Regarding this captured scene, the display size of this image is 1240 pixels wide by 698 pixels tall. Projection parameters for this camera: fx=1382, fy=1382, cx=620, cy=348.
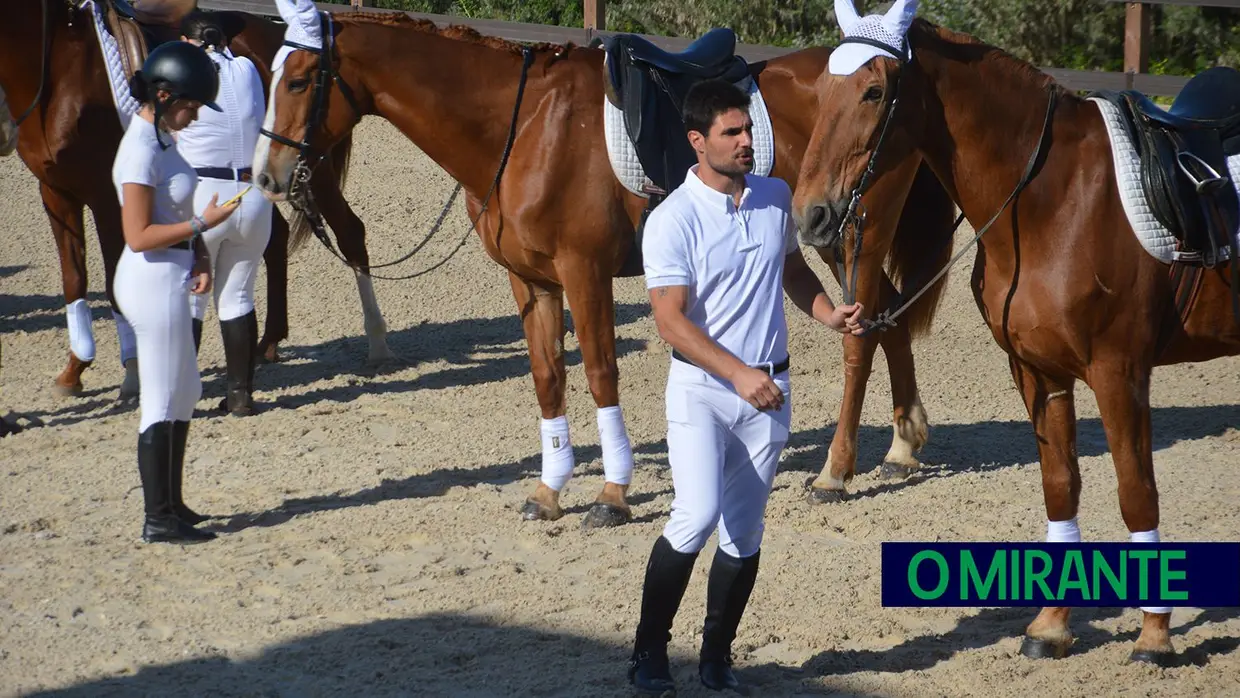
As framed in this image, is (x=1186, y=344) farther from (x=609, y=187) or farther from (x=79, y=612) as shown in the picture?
(x=79, y=612)

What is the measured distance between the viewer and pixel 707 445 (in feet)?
13.1

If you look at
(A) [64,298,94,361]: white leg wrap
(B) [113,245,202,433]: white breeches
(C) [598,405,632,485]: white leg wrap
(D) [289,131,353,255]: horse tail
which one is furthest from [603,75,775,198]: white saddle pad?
(A) [64,298,94,361]: white leg wrap

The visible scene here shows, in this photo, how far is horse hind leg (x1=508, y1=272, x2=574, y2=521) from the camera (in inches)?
244

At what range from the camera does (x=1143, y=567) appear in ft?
15.1

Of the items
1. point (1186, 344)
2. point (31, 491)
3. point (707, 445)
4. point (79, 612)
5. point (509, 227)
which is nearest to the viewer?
point (707, 445)

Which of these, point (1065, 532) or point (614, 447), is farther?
point (614, 447)

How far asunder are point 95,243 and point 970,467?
8146 mm

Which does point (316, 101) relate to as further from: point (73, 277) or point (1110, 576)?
point (1110, 576)

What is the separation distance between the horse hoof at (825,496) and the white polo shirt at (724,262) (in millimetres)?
Answer: 2477

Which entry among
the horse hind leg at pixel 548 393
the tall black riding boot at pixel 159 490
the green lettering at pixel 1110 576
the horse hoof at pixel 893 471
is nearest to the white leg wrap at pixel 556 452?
the horse hind leg at pixel 548 393

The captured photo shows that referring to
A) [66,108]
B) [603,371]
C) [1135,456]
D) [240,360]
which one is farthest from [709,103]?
[66,108]

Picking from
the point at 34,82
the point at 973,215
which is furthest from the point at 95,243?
the point at 973,215

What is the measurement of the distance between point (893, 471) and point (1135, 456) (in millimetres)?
2365

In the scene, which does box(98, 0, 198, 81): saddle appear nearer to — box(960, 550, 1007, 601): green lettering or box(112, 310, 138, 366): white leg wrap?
box(112, 310, 138, 366): white leg wrap
